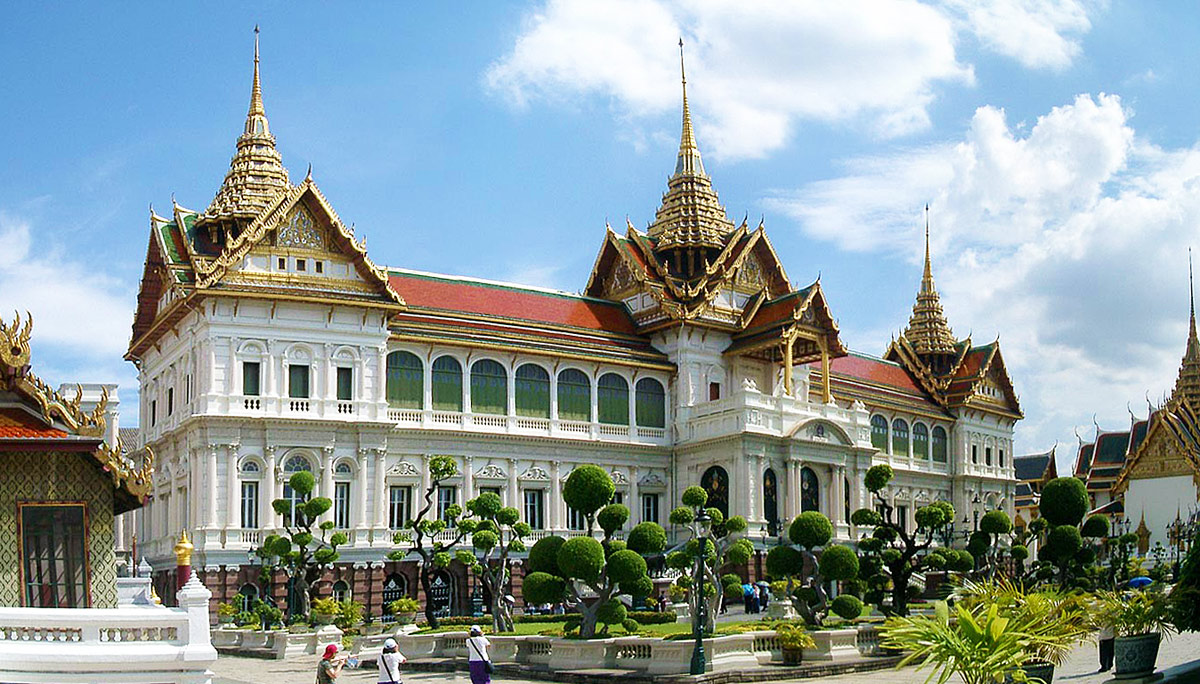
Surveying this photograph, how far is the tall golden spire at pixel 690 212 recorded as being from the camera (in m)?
56.9

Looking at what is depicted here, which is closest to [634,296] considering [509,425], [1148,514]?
[509,425]

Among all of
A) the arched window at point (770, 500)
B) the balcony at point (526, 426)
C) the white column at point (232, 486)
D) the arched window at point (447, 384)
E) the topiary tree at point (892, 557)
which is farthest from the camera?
the arched window at point (770, 500)

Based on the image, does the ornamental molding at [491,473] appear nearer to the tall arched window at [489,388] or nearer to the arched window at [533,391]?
the tall arched window at [489,388]

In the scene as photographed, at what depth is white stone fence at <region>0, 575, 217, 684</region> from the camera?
14.8 meters

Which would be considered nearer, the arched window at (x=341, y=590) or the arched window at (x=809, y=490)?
the arched window at (x=341, y=590)

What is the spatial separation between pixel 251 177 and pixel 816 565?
23.7m

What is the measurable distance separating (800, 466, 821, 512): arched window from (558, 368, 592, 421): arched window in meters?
7.84

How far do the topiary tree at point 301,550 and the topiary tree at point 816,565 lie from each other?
11.7 metres

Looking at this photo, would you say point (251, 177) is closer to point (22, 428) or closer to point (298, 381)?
point (298, 381)

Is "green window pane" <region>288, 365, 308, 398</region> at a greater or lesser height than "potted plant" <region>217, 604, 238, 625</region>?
greater

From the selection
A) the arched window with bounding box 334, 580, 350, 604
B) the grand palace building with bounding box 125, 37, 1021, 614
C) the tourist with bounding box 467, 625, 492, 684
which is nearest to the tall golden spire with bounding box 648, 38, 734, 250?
the grand palace building with bounding box 125, 37, 1021, 614

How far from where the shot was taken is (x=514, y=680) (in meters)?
28.2

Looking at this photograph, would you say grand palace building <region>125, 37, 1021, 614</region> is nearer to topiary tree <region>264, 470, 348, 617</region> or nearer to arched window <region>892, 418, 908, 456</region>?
topiary tree <region>264, 470, 348, 617</region>

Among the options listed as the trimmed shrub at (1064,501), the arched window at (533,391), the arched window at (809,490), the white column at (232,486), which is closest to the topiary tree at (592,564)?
the white column at (232,486)
